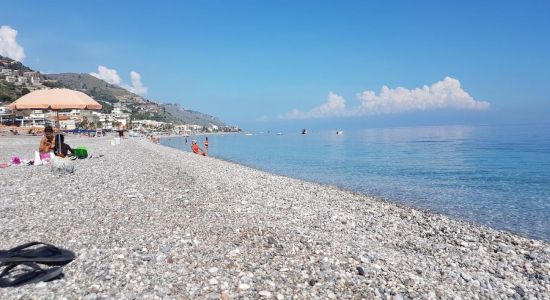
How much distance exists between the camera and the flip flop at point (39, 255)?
5854 millimetres

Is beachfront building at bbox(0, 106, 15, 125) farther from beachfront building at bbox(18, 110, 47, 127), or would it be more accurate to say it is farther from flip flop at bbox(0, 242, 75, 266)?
flip flop at bbox(0, 242, 75, 266)

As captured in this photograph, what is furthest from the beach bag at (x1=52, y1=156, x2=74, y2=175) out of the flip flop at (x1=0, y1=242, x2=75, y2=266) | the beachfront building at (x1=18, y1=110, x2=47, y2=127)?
the beachfront building at (x1=18, y1=110, x2=47, y2=127)

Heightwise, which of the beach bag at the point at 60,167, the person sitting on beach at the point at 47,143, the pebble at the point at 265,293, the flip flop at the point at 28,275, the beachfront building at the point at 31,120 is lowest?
the pebble at the point at 265,293

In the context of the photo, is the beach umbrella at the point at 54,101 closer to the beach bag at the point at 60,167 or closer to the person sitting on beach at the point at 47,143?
the person sitting on beach at the point at 47,143

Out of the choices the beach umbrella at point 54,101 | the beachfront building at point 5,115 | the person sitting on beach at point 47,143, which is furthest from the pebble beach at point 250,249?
the beachfront building at point 5,115

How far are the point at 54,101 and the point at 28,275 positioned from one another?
16574mm

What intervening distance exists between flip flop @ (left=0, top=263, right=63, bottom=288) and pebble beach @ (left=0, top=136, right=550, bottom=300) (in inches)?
6.0

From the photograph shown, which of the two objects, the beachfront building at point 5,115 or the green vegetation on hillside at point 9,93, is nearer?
the beachfront building at point 5,115

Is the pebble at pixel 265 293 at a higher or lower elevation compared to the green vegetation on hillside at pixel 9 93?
lower

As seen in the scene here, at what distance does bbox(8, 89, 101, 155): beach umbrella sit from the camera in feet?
63.9

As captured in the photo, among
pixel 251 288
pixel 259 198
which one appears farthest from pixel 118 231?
pixel 259 198

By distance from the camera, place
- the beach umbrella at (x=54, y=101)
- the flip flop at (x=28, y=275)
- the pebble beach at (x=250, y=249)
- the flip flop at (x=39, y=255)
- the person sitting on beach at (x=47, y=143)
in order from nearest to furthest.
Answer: the flip flop at (x=28, y=275) < the pebble beach at (x=250, y=249) < the flip flop at (x=39, y=255) < the beach umbrella at (x=54, y=101) < the person sitting on beach at (x=47, y=143)

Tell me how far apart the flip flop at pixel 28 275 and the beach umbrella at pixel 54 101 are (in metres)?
15.7

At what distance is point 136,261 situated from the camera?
20.5ft
